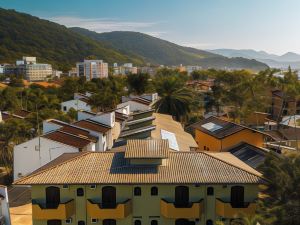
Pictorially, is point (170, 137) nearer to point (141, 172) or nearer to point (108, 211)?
point (141, 172)

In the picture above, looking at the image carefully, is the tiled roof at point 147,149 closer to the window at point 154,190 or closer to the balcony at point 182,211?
the window at point 154,190

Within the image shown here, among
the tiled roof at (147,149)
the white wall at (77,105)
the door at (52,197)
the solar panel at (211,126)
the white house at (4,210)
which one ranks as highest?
the tiled roof at (147,149)

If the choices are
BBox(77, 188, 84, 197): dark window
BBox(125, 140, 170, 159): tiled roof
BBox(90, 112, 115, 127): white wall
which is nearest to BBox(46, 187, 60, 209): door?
BBox(77, 188, 84, 197): dark window

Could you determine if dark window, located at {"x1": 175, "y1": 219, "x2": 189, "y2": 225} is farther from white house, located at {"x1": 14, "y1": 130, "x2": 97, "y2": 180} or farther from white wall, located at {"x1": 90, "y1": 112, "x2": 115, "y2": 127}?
white wall, located at {"x1": 90, "y1": 112, "x2": 115, "y2": 127}

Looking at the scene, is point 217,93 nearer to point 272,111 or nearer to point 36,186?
point 272,111

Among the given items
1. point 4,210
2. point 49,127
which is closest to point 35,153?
point 49,127

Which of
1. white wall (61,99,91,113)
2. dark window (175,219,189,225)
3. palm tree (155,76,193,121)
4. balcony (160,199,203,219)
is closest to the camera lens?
balcony (160,199,203,219)

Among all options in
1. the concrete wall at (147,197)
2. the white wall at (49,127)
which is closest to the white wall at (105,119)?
the white wall at (49,127)

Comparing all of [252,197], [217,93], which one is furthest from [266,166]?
[217,93]
